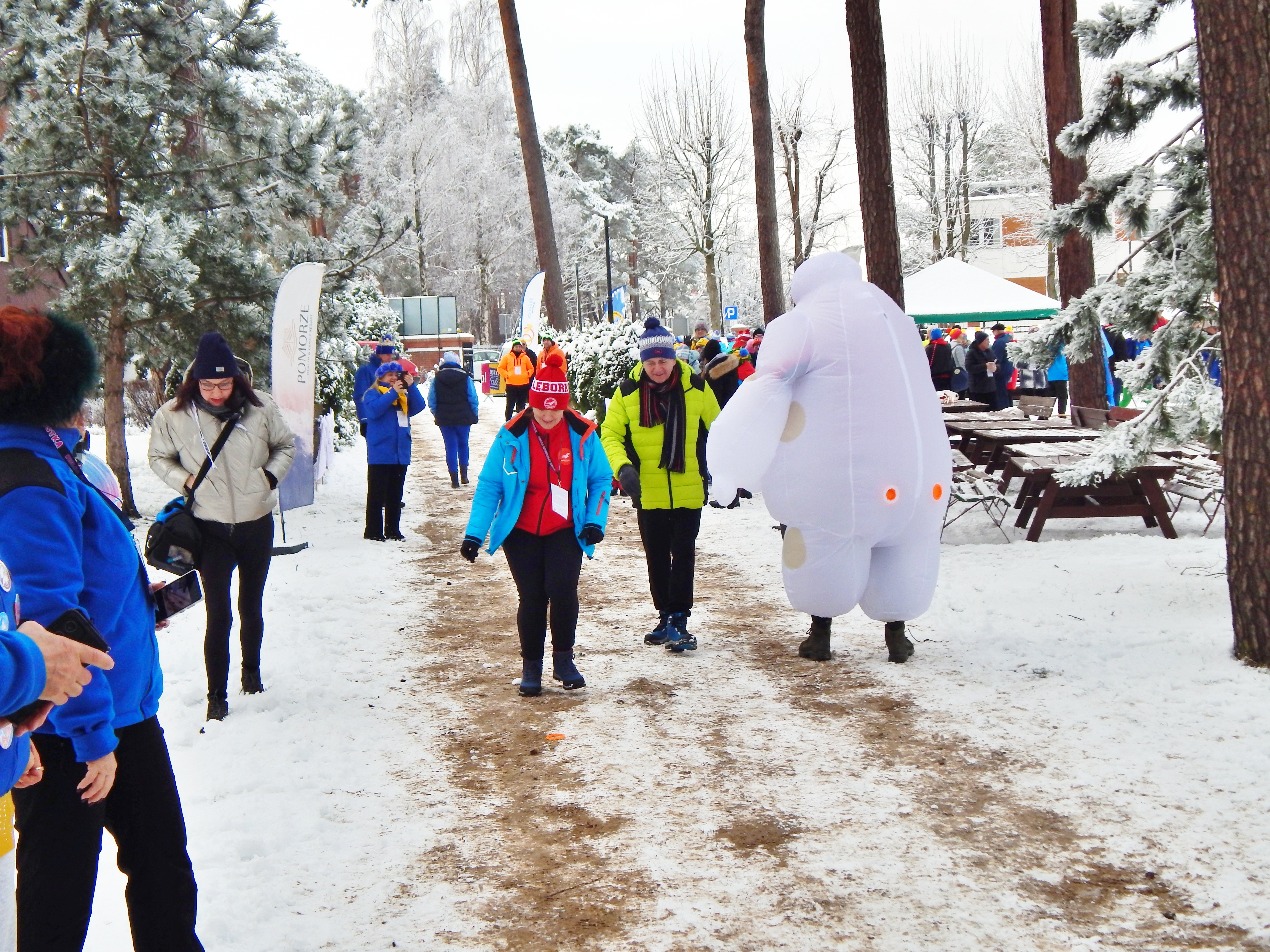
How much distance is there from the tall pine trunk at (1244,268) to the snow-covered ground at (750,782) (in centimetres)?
52

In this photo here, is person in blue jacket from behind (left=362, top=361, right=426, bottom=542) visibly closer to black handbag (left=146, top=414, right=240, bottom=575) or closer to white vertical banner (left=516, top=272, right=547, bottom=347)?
black handbag (left=146, top=414, right=240, bottom=575)

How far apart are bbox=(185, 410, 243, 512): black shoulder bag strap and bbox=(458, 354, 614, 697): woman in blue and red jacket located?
1262 millimetres

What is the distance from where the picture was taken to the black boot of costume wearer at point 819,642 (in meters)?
6.38

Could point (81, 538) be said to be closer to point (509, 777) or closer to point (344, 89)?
point (509, 777)

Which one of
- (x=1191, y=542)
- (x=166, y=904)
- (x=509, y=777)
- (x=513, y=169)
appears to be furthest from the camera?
(x=513, y=169)

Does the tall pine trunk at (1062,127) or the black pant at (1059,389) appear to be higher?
the tall pine trunk at (1062,127)

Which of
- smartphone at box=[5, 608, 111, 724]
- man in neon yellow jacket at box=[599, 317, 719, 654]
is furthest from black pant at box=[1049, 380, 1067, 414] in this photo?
smartphone at box=[5, 608, 111, 724]

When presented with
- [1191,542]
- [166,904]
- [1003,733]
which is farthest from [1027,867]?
[1191,542]

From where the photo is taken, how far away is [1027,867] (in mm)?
3734

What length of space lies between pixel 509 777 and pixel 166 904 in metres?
2.15

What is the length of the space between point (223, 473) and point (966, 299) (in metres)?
20.0

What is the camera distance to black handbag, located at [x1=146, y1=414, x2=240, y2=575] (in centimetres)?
486

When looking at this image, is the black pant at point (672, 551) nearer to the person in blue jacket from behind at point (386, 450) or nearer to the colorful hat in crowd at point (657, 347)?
the colorful hat in crowd at point (657, 347)

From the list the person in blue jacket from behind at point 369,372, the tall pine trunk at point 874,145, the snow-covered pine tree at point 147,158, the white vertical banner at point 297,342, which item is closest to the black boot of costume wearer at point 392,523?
the person in blue jacket from behind at point 369,372
